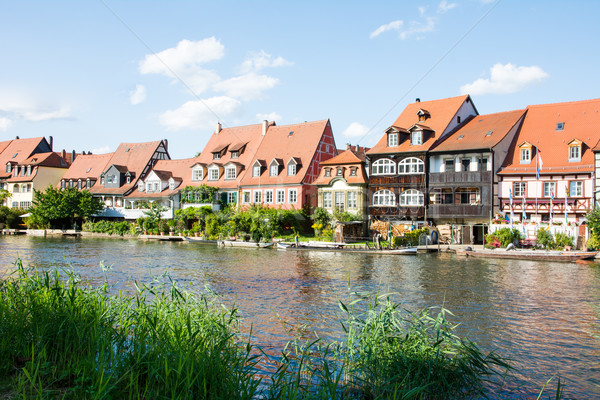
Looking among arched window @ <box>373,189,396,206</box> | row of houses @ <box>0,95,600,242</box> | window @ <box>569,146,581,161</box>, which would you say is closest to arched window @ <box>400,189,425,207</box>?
row of houses @ <box>0,95,600,242</box>

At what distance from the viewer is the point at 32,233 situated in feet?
199

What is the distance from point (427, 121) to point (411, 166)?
578 centimetres

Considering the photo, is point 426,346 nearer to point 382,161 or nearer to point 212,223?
point 382,161

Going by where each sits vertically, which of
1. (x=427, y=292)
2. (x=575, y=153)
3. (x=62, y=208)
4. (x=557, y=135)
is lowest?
(x=427, y=292)

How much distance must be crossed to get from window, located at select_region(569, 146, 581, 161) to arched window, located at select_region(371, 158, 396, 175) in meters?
14.6

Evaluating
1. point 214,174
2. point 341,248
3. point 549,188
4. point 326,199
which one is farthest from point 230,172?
point 549,188

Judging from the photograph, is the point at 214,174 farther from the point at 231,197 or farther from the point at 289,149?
the point at 289,149

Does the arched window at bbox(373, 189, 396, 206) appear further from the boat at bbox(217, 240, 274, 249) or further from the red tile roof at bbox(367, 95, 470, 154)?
the boat at bbox(217, 240, 274, 249)

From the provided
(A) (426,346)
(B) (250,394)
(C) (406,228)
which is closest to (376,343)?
(A) (426,346)

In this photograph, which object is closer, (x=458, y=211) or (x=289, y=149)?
(x=458, y=211)

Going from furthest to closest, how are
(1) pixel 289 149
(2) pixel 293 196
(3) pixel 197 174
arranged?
(3) pixel 197 174, (1) pixel 289 149, (2) pixel 293 196

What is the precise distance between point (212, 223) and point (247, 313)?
3632cm

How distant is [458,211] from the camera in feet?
139

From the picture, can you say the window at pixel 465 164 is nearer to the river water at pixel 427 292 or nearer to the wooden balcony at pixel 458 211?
the wooden balcony at pixel 458 211
